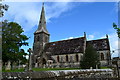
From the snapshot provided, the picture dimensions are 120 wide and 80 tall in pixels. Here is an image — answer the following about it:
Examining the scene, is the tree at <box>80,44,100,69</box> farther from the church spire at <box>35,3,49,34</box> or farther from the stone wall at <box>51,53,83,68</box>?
the church spire at <box>35,3,49,34</box>

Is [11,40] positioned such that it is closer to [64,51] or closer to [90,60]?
[90,60]

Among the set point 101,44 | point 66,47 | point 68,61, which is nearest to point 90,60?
point 68,61

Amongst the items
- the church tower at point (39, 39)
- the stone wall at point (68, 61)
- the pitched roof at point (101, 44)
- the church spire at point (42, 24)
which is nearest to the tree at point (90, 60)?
the stone wall at point (68, 61)

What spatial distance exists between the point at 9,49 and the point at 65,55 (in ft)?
68.2

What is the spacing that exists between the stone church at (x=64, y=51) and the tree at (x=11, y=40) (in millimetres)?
15795

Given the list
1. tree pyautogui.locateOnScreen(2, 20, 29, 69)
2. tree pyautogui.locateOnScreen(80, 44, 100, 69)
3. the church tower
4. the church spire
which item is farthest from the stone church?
tree pyautogui.locateOnScreen(2, 20, 29, 69)

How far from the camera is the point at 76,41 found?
4225cm

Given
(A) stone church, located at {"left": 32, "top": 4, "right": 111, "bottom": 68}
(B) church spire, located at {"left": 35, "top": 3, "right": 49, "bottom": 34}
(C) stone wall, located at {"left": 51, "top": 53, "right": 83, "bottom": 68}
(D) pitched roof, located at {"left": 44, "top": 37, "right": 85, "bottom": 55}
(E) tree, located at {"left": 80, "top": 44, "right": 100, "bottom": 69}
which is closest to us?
(E) tree, located at {"left": 80, "top": 44, "right": 100, "bottom": 69}

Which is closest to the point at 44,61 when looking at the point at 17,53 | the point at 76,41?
the point at 76,41

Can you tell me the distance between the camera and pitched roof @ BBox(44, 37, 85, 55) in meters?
39.5

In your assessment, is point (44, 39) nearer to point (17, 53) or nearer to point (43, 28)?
point (43, 28)

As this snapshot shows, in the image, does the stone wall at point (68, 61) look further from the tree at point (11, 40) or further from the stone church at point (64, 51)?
the tree at point (11, 40)

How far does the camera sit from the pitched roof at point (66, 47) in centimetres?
3947

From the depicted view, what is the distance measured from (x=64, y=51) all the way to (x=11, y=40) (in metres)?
21.1
